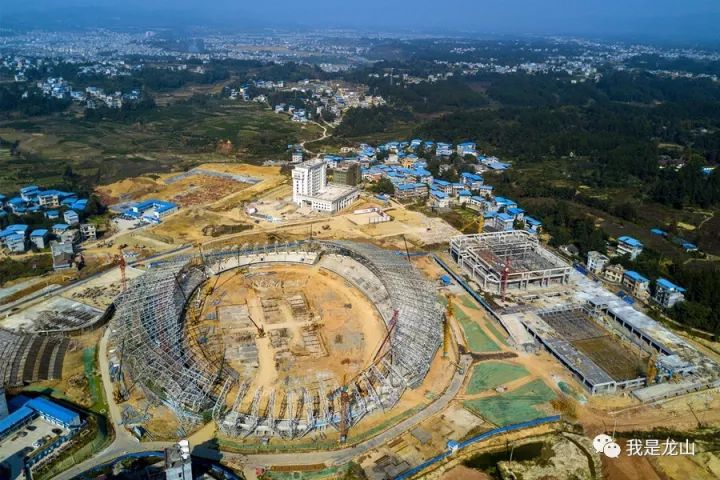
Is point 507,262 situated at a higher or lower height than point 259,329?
higher

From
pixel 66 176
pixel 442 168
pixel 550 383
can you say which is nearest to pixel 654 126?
pixel 442 168

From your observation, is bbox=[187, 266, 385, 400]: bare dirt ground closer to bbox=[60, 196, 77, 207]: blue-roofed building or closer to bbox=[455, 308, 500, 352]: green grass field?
bbox=[455, 308, 500, 352]: green grass field

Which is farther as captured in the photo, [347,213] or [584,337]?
[347,213]

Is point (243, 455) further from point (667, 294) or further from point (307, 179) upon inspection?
point (307, 179)

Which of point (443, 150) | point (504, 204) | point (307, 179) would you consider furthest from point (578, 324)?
point (443, 150)

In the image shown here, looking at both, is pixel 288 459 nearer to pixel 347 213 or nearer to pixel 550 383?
pixel 550 383

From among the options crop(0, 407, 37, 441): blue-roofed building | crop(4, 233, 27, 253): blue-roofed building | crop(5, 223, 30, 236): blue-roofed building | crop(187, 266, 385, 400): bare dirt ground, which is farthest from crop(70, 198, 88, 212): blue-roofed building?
crop(0, 407, 37, 441): blue-roofed building
